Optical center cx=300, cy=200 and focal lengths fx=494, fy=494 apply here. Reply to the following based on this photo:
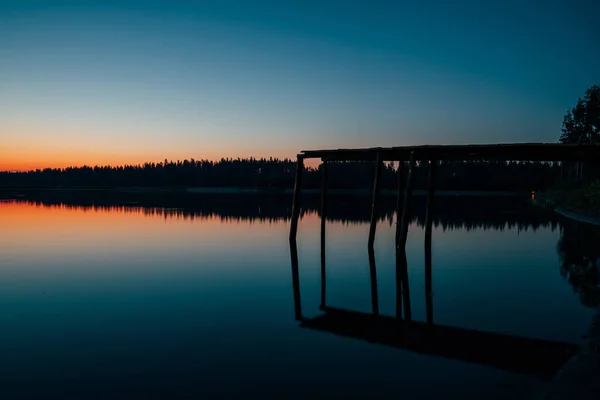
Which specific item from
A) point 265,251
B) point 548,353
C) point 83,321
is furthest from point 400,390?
point 265,251

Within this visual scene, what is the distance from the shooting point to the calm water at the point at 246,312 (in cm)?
804

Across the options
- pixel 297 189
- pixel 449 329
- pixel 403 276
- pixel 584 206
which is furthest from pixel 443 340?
pixel 584 206

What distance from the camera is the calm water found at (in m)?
8.04

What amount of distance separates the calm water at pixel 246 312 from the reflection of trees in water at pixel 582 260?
0.13 meters

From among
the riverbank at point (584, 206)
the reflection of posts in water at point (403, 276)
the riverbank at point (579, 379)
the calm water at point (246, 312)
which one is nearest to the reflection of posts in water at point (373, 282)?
the calm water at point (246, 312)

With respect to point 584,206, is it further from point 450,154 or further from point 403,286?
point 403,286

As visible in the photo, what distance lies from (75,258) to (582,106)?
8033cm

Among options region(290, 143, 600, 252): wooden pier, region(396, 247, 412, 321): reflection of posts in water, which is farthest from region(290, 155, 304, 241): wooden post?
region(396, 247, 412, 321): reflection of posts in water

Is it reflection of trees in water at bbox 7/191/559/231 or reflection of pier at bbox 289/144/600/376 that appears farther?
reflection of trees in water at bbox 7/191/559/231

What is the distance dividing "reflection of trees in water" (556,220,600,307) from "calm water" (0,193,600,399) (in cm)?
13

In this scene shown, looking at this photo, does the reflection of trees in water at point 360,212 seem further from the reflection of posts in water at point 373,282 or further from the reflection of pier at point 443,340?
the reflection of pier at point 443,340

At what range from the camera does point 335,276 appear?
58.7ft

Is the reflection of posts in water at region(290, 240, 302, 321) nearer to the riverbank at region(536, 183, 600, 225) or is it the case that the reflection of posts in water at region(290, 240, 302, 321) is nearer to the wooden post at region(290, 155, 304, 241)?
the wooden post at region(290, 155, 304, 241)

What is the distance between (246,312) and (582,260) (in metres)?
14.8
